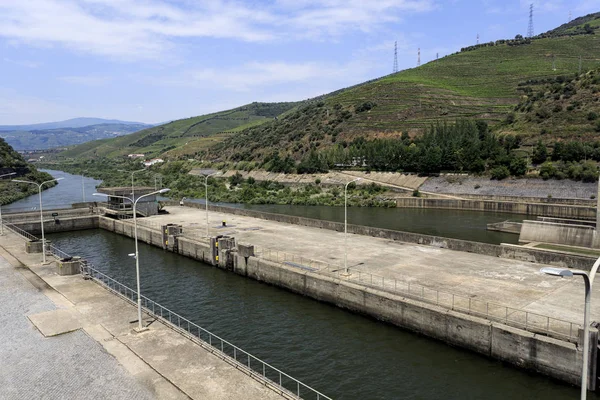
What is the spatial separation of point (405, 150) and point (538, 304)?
269 feet

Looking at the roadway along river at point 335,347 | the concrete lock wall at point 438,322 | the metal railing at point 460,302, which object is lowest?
the roadway along river at point 335,347

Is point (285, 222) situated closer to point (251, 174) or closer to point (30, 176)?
point (251, 174)

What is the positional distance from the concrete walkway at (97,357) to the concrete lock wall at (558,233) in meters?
37.3

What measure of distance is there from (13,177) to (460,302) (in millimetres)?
128980

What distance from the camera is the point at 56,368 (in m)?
19.1

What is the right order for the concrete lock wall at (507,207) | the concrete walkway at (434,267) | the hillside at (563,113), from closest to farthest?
the concrete walkway at (434,267), the concrete lock wall at (507,207), the hillside at (563,113)

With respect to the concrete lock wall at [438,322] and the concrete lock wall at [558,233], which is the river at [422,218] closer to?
the concrete lock wall at [558,233]

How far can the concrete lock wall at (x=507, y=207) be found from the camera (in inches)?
2621

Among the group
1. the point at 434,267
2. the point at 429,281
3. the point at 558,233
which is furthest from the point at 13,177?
the point at 558,233

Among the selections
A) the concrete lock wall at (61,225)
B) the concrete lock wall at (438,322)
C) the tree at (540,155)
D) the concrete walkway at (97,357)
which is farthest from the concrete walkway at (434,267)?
the tree at (540,155)

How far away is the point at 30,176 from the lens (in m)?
124

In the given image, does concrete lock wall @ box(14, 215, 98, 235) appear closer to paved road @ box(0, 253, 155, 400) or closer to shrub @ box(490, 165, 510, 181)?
paved road @ box(0, 253, 155, 400)

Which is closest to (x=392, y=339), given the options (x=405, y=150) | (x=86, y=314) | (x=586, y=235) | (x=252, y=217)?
(x=86, y=314)

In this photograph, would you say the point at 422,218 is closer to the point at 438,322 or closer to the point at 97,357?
the point at 438,322
